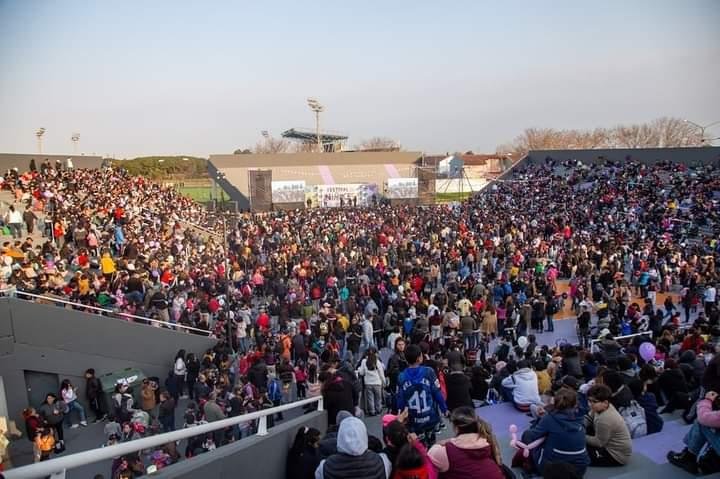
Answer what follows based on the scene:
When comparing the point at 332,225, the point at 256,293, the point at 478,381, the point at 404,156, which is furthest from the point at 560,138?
the point at 478,381

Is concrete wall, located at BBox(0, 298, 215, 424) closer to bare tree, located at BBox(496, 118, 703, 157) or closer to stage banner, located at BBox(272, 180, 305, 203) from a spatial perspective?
stage banner, located at BBox(272, 180, 305, 203)

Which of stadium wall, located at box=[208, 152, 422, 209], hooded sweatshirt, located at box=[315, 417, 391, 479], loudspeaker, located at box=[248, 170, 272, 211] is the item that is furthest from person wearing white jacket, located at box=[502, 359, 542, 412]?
stadium wall, located at box=[208, 152, 422, 209]

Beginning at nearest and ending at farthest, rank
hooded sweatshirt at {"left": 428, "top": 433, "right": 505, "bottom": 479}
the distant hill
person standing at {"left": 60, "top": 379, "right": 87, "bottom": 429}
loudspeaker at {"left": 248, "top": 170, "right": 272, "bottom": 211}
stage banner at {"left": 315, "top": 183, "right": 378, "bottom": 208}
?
hooded sweatshirt at {"left": 428, "top": 433, "right": 505, "bottom": 479} → person standing at {"left": 60, "top": 379, "right": 87, "bottom": 429} → loudspeaker at {"left": 248, "top": 170, "right": 272, "bottom": 211} → stage banner at {"left": 315, "top": 183, "right": 378, "bottom": 208} → the distant hill

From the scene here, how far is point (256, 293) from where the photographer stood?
51.5 ft

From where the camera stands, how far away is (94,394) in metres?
10.5

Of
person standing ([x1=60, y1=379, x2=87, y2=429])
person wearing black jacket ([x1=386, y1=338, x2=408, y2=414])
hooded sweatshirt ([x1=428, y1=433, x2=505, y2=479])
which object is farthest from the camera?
person standing ([x1=60, y1=379, x2=87, y2=429])

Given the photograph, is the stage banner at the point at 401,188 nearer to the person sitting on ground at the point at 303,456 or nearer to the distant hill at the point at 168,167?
the distant hill at the point at 168,167

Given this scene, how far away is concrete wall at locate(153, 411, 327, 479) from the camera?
3131 millimetres

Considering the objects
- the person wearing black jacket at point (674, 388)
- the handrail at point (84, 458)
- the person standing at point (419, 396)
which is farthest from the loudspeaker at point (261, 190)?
the handrail at point (84, 458)

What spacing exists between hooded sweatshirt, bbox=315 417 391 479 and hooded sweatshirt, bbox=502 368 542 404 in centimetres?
344

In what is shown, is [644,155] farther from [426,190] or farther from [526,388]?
[526,388]

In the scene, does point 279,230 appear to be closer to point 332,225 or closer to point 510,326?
point 332,225

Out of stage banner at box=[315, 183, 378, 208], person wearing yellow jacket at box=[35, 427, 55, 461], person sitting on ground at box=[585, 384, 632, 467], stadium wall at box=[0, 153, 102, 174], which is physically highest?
stadium wall at box=[0, 153, 102, 174]

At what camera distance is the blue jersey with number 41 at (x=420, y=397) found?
4852 millimetres
